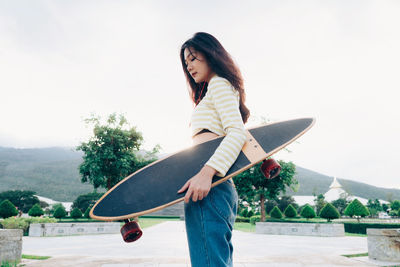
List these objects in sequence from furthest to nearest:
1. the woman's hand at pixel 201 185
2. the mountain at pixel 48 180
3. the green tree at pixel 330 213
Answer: the mountain at pixel 48 180 → the green tree at pixel 330 213 → the woman's hand at pixel 201 185

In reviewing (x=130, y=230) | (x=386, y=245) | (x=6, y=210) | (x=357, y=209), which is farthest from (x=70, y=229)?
(x=357, y=209)

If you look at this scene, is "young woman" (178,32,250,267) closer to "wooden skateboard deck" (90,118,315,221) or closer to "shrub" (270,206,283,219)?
"wooden skateboard deck" (90,118,315,221)

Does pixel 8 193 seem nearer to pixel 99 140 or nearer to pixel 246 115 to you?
pixel 99 140

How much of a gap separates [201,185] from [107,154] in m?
23.2

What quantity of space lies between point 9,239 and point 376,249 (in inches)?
308

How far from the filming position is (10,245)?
518cm

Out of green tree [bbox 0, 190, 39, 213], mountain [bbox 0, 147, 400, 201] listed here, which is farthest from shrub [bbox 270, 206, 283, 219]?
mountain [bbox 0, 147, 400, 201]

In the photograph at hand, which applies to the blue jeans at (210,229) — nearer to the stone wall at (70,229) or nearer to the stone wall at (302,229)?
the stone wall at (302,229)

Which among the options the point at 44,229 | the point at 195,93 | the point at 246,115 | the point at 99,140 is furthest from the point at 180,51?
the point at 99,140

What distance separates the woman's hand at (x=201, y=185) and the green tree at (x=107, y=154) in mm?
22762

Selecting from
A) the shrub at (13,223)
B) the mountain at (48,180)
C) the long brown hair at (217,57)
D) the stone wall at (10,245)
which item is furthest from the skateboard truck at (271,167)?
the mountain at (48,180)

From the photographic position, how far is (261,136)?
1.68 metres

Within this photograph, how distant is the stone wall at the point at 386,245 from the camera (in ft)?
18.9

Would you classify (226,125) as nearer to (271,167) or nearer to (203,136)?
(203,136)
